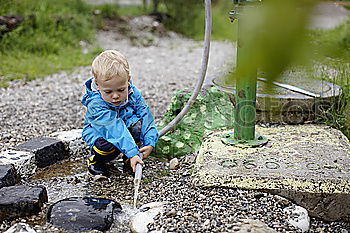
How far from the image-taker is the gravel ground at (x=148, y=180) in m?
1.63

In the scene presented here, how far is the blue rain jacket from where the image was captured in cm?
214

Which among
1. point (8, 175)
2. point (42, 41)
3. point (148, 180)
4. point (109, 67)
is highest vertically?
point (109, 67)

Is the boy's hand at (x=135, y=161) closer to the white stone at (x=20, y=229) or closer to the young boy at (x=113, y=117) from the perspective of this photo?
the young boy at (x=113, y=117)

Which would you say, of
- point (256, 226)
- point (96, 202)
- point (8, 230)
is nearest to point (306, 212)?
point (256, 226)

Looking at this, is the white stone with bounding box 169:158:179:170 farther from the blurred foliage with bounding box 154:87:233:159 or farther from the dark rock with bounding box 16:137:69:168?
the dark rock with bounding box 16:137:69:168

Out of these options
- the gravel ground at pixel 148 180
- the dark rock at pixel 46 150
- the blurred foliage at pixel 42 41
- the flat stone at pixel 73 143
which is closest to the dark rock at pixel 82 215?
the gravel ground at pixel 148 180

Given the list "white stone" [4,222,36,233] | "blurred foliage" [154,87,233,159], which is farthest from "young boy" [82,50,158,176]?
"white stone" [4,222,36,233]

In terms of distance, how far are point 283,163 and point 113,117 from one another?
0.89 m

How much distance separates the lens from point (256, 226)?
154 centimetres

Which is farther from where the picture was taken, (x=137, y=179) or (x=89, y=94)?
(x=89, y=94)

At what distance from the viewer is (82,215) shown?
1688 mm

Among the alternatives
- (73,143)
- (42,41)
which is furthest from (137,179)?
(42,41)

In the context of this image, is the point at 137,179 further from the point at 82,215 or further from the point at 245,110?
the point at 245,110

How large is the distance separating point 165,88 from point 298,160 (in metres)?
2.47
